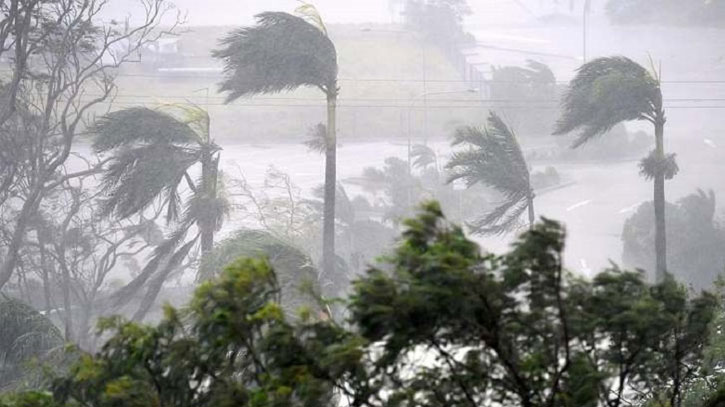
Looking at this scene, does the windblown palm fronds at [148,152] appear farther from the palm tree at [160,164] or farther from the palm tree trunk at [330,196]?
the palm tree trunk at [330,196]

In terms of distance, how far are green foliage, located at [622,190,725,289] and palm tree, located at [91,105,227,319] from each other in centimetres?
870

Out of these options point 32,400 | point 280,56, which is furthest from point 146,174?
point 32,400

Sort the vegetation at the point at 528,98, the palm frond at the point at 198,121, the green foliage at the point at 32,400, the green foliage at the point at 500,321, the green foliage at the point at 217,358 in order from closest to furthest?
the green foliage at the point at 500,321
the green foliage at the point at 217,358
the green foliage at the point at 32,400
the palm frond at the point at 198,121
the vegetation at the point at 528,98

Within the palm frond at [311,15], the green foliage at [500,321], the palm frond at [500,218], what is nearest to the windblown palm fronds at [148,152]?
the palm frond at [311,15]

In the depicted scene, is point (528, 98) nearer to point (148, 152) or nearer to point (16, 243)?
point (148, 152)

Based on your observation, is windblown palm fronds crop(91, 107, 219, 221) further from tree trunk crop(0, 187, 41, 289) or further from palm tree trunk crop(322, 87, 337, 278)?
palm tree trunk crop(322, 87, 337, 278)

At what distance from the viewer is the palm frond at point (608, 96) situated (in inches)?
704

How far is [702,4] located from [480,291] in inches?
1688

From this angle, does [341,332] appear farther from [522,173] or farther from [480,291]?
[522,173]

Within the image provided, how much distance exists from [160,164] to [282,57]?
8.30ft

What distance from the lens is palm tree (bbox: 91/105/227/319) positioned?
18219 mm

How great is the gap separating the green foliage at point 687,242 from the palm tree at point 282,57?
768 centimetres

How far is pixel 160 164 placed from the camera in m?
18.2

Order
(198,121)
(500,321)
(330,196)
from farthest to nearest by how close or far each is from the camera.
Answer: (330,196)
(198,121)
(500,321)
